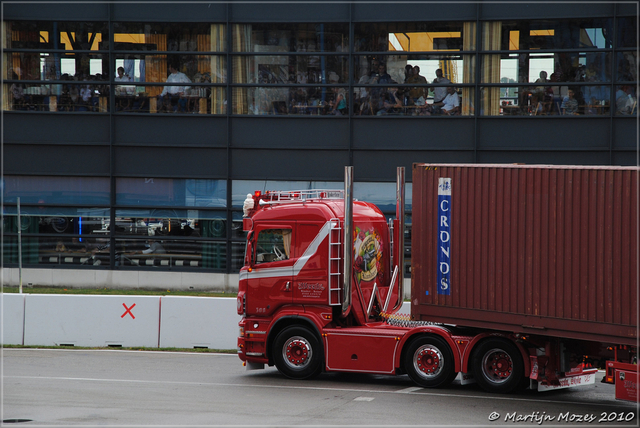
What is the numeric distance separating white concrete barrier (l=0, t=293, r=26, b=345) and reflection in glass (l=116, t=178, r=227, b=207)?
8431 mm

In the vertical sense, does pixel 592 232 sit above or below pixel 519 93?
below

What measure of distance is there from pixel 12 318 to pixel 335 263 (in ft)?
27.7

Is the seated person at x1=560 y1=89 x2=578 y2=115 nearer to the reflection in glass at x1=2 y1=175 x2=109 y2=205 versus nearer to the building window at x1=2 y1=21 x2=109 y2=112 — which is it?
the building window at x1=2 y1=21 x2=109 y2=112

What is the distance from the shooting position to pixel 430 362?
12.2 metres

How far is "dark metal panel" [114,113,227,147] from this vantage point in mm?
24703

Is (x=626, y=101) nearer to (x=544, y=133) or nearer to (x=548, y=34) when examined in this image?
(x=544, y=133)

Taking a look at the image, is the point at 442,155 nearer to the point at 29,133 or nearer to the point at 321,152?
the point at 321,152

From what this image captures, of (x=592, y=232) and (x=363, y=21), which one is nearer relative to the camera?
(x=592, y=232)

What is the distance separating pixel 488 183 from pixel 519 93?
1261cm

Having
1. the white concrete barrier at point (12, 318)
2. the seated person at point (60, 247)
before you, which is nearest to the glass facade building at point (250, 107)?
the seated person at point (60, 247)

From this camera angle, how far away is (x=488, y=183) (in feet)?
37.4

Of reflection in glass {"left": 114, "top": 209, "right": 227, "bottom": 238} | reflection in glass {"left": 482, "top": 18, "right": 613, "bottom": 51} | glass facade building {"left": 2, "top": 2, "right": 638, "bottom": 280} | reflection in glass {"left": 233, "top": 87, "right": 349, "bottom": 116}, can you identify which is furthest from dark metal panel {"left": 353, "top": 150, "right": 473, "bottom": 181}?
reflection in glass {"left": 114, "top": 209, "right": 227, "bottom": 238}

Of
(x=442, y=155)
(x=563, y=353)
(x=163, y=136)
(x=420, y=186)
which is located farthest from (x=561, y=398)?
(x=163, y=136)

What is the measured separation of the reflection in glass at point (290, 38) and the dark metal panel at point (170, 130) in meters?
2.58
